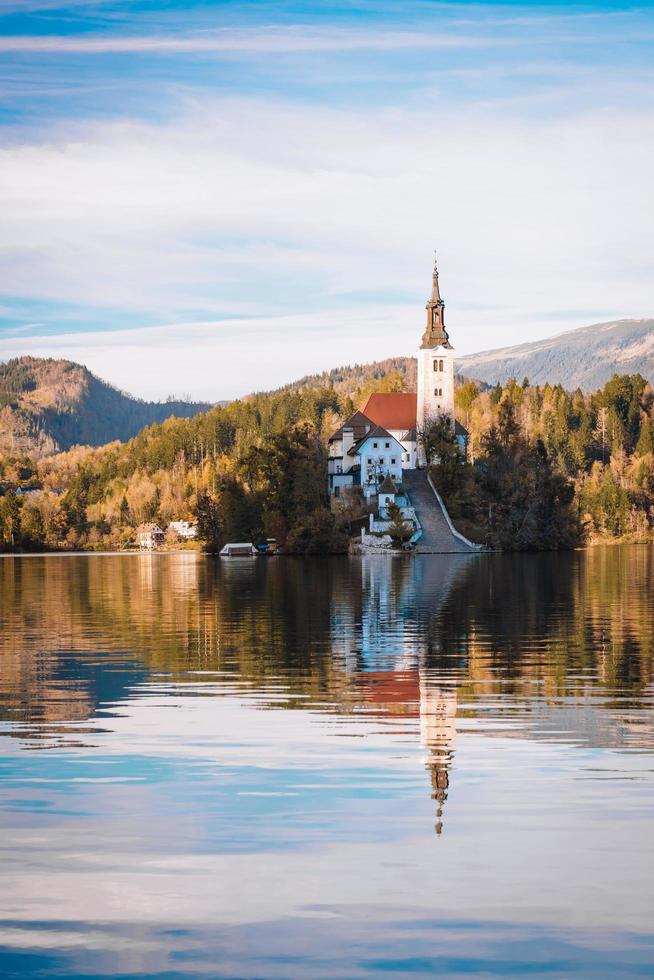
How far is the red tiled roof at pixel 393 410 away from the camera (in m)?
135

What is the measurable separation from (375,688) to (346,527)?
91693 mm

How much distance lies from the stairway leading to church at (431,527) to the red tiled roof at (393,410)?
663 inches

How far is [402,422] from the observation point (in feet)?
444

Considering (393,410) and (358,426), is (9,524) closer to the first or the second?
(358,426)

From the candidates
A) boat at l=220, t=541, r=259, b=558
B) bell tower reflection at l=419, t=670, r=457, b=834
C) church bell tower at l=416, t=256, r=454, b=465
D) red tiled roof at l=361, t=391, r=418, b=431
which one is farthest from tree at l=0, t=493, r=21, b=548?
bell tower reflection at l=419, t=670, r=457, b=834

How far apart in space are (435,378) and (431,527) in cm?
2861

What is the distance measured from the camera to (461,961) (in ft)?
26.1

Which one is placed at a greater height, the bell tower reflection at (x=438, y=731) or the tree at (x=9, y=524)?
the tree at (x=9, y=524)

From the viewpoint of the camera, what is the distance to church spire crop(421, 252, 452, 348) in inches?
5310

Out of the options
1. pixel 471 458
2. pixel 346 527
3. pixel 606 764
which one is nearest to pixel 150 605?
pixel 606 764

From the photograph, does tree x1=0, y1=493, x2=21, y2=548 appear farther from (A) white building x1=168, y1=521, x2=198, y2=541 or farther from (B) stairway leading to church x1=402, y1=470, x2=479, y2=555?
(B) stairway leading to church x1=402, y1=470, x2=479, y2=555

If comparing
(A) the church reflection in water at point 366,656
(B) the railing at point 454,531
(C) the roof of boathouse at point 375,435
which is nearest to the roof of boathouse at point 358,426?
(C) the roof of boathouse at point 375,435

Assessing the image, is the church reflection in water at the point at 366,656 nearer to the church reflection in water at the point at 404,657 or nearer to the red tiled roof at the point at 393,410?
the church reflection in water at the point at 404,657

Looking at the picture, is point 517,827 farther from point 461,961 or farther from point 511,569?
point 511,569
